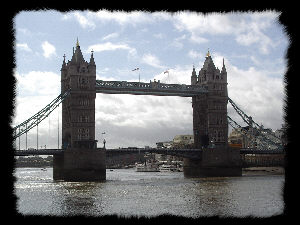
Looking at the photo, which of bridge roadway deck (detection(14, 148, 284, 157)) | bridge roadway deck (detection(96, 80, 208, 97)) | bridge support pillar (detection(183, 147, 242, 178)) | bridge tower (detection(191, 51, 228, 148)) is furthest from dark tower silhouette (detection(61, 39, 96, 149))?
bridge tower (detection(191, 51, 228, 148))

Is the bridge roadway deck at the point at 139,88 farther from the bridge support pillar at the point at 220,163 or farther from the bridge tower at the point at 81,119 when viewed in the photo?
the bridge support pillar at the point at 220,163

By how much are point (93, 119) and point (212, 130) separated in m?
23.7

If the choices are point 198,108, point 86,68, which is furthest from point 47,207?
point 198,108

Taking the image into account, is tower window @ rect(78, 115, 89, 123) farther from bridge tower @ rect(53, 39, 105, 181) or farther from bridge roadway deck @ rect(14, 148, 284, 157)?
bridge roadway deck @ rect(14, 148, 284, 157)

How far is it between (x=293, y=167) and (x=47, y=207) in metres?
26.4

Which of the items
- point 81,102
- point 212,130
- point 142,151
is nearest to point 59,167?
point 81,102

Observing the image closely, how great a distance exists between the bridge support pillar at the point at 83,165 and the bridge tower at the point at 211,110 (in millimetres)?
23581

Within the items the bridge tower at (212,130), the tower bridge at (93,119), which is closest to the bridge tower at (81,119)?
the tower bridge at (93,119)

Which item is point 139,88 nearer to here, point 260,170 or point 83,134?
point 83,134

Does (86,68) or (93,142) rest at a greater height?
(86,68)

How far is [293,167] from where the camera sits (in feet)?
11.8

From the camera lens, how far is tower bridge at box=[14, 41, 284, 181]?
6247 centimetres

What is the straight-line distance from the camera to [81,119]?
222 feet

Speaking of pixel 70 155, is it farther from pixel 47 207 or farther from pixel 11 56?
pixel 11 56
